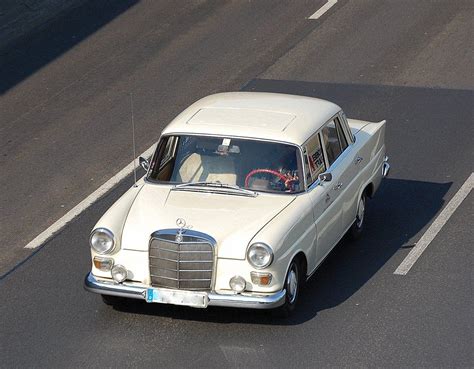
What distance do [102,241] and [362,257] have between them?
2936mm

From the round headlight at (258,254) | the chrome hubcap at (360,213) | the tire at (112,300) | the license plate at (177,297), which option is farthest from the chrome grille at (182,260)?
the chrome hubcap at (360,213)

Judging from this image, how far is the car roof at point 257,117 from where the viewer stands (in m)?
11.2

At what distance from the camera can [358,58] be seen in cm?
1831

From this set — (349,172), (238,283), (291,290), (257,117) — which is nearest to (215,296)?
(238,283)

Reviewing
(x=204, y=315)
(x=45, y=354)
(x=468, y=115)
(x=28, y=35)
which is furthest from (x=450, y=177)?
(x=28, y=35)

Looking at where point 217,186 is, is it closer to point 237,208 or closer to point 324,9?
point 237,208

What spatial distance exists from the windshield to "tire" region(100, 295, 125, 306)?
1298 mm

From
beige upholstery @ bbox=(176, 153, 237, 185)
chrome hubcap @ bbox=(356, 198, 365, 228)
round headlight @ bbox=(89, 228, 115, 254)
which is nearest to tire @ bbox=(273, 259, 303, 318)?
beige upholstery @ bbox=(176, 153, 237, 185)

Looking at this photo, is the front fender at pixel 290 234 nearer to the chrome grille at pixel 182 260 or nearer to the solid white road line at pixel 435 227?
the chrome grille at pixel 182 260

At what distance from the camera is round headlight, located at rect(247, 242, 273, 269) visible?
10011mm

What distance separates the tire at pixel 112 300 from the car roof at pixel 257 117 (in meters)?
1.85

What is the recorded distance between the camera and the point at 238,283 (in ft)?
32.9

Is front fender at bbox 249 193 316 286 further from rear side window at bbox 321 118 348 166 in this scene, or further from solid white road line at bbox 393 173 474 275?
solid white road line at bbox 393 173 474 275

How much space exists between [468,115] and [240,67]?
397cm
